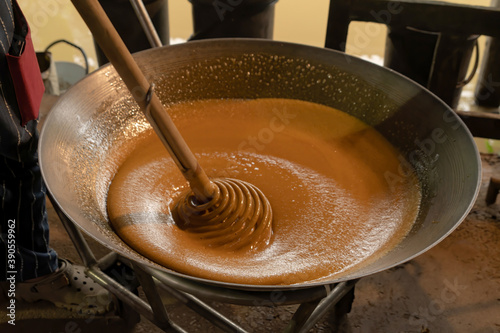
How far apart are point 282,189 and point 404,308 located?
3.66 feet

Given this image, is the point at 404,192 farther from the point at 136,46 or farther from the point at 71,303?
the point at 136,46

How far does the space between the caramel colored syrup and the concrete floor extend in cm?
92

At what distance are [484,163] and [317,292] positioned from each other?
221 centimetres

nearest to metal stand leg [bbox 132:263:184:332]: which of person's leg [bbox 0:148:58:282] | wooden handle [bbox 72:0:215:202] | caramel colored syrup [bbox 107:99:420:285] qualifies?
caramel colored syrup [bbox 107:99:420:285]

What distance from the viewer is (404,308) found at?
7.28ft

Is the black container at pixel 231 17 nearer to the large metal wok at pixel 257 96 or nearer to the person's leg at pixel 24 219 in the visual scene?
the large metal wok at pixel 257 96

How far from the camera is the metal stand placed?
1.24m

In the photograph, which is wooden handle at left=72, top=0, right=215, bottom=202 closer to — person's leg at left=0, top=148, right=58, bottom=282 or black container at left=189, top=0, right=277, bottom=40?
person's leg at left=0, top=148, right=58, bottom=282

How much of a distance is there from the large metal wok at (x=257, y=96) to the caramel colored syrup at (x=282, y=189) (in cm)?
5

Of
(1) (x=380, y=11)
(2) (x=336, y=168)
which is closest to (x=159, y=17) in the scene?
(1) (x=380, y=11)

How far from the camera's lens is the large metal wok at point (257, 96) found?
3.91 feet

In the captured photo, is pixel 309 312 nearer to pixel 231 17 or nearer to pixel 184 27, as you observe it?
pixel 231 17

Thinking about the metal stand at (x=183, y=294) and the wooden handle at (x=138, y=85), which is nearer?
the wooden handle at (x=138, y=85)

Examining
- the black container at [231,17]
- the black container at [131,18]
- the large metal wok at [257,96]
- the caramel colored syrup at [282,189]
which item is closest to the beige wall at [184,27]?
the black container at [131,18]
